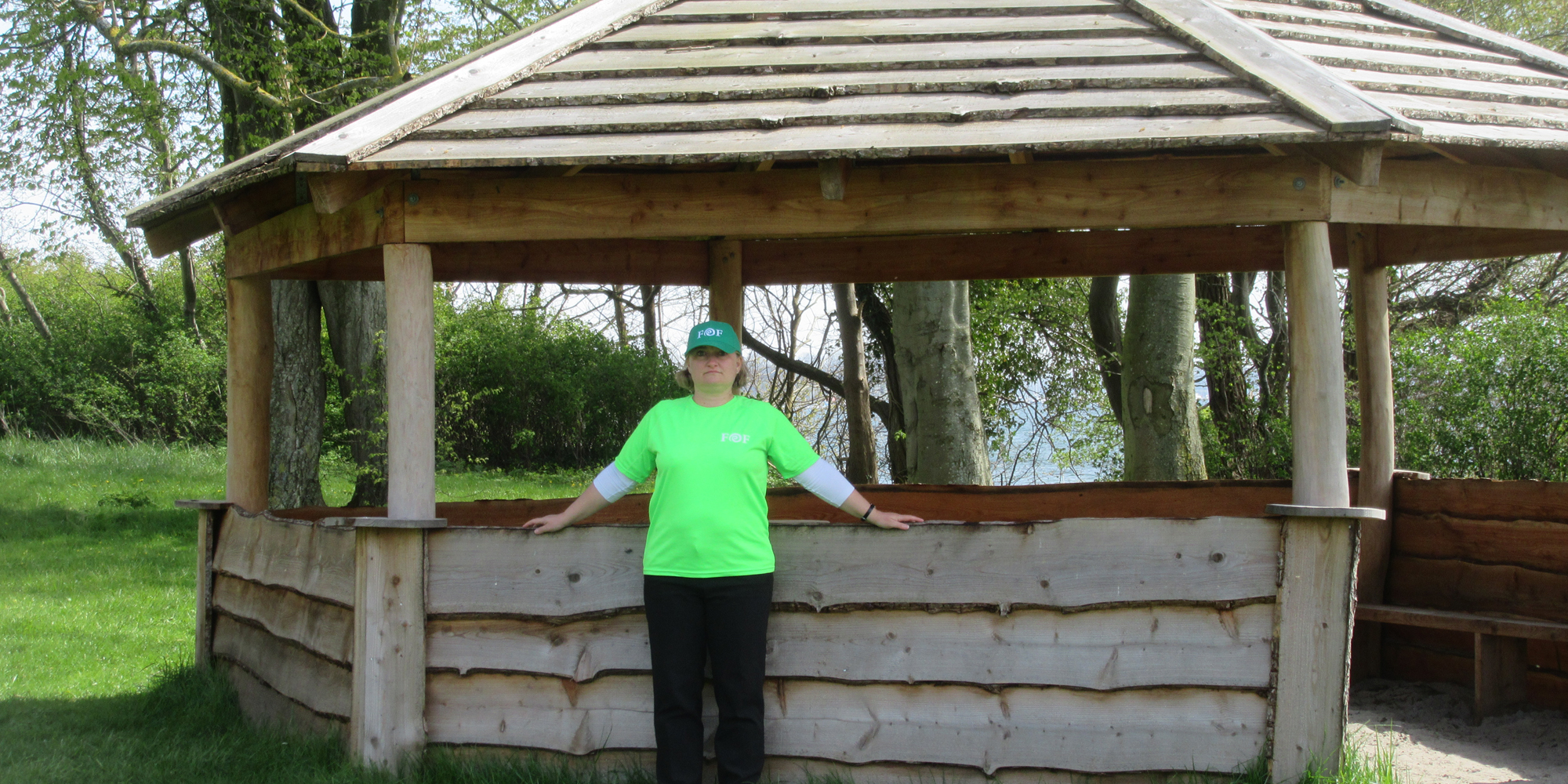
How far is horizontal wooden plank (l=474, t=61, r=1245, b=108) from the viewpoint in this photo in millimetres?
4344

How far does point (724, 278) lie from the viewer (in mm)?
6551

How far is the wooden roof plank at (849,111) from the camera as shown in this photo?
411cm

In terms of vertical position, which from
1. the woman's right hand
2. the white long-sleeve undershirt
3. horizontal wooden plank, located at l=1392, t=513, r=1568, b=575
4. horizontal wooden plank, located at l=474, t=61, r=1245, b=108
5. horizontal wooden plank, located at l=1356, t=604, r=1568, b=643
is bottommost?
horizontal wooden plank, located at l=1356, t=604, r=1568, b=643

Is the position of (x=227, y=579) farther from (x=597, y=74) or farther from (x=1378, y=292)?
(x=1378, y=292)

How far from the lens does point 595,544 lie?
171 inches

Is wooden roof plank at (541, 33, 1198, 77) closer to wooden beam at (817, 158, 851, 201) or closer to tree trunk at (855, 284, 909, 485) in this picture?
wooden beam at (817, 158, 851, 201)

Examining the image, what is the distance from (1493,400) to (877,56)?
23.1 ft

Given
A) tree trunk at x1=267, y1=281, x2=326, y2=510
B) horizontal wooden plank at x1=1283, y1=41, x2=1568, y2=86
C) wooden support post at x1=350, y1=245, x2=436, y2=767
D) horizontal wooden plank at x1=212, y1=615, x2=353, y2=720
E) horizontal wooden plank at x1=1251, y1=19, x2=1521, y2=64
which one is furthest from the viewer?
tree trunk at x1=267, y1=281, x2=326, y2=510

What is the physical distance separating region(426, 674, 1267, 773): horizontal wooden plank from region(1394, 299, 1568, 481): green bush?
612 centimetres

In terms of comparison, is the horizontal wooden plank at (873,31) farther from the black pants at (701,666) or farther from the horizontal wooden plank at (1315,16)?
the black pants at (701,666)

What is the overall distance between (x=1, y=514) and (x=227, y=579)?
8.35 metres

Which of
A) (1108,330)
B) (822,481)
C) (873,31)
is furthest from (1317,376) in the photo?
(1108,330)

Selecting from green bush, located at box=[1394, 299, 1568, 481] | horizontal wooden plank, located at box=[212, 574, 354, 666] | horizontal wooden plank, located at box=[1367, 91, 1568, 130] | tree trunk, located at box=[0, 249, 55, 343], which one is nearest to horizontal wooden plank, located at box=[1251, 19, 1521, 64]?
horizontal wooden plank, located at box=[1367, 91, 1568, 130]

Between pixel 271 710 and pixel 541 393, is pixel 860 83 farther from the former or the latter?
pixel 541 393
